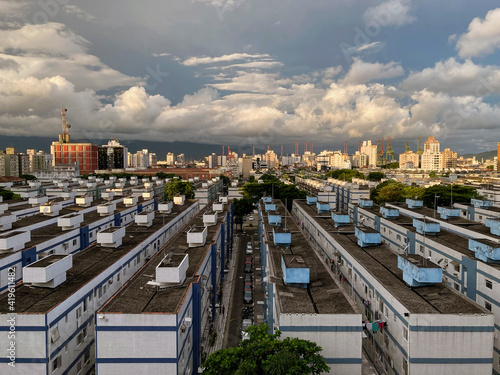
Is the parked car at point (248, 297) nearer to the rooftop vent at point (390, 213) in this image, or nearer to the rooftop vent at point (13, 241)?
the rooftop vent at point (390, 213)

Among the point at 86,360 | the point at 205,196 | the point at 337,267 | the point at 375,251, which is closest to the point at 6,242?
the point at 86,360

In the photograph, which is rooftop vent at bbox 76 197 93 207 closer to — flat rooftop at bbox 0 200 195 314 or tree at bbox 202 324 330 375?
flat rooftop at bbox 0 200 195 314

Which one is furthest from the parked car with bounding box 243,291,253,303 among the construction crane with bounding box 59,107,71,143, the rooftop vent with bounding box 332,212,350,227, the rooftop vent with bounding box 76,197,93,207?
the construction crane with bounding box 59,107,71,143

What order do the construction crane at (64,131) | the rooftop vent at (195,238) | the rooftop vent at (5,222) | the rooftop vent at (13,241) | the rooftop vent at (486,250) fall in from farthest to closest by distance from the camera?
the construction crane at (64,131) → the rooftop vent at (5,222) → the rooftop vent at (195,238) → the rooftop vent at (13,241) → the rooftop vent at (486,250)

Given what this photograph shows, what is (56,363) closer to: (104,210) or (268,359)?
(268,359)

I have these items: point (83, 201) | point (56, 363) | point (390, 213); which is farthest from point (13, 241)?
point (390, 213)

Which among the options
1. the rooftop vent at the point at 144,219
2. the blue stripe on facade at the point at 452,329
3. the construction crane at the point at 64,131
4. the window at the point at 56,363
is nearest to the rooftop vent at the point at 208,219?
the rooftop vent at the point at 144,219
